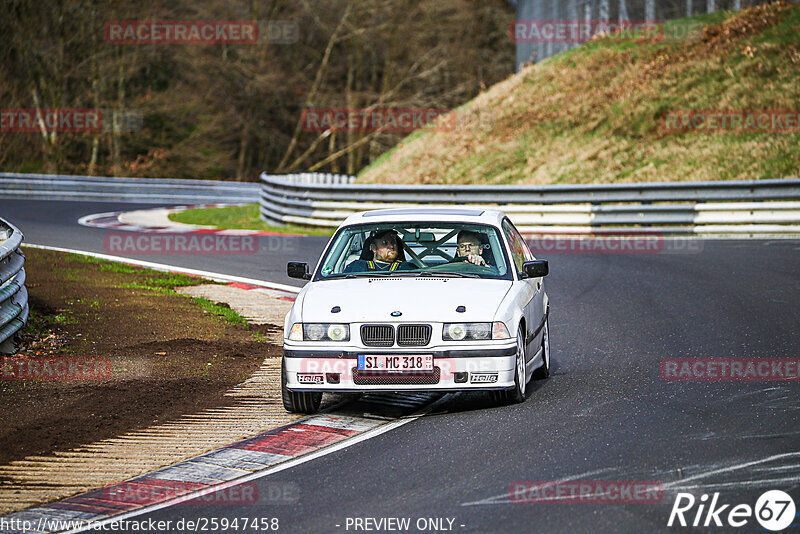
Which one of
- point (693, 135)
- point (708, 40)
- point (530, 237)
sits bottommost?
point (530, 237)

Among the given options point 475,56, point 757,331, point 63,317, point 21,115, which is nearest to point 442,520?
point 757,331

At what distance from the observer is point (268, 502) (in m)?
6.13

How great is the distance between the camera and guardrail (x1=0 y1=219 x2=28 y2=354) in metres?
10.3

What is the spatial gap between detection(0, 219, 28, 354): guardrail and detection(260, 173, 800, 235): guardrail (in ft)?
41.6

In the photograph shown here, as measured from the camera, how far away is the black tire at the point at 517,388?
8.21 meters

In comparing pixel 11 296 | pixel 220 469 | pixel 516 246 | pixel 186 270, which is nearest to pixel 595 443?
pixel 220 469

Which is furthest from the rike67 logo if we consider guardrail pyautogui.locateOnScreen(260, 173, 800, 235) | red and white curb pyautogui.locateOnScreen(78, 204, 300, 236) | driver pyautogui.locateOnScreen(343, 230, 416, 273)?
red and white curb pyautogui.locateOnScreen(78, 204, 300, 236)

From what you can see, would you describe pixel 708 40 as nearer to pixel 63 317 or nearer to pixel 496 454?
pixel 63 317

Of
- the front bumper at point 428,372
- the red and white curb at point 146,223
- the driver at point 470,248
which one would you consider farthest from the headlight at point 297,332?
the red and white curb at point 146,223

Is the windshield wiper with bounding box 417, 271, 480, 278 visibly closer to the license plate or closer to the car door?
the car door

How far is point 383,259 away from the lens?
9.23m

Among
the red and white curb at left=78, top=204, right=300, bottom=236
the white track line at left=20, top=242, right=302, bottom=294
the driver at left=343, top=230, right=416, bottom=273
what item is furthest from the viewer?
the red and white curb at left=78, top=204, right=300, bottom=236

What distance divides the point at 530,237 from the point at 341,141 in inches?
1304

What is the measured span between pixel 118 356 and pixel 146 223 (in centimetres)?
1782
